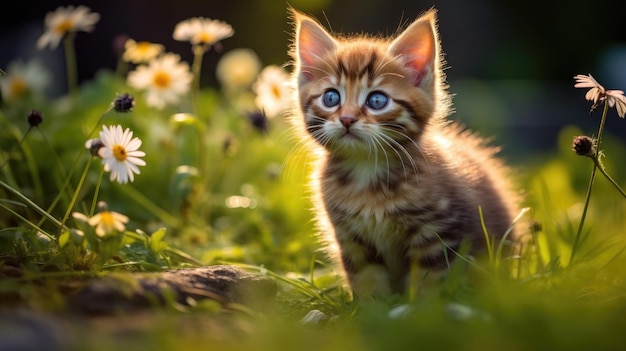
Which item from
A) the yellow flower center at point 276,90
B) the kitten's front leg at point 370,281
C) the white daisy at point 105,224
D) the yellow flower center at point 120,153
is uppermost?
the yellow flower center at point 120,153

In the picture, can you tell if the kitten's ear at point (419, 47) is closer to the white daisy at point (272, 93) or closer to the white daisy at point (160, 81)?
the white daisy at point (272, 93)

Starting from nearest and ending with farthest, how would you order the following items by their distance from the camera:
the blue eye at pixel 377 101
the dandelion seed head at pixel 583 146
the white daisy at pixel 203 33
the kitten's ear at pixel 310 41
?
the dandelion seed head at pixel 583 146, the blue eye at pixel 377 101, the kitten's ear at pixel 310 41, the white daisy at pixel 203 33

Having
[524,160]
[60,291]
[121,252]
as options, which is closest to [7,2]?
[524,160]

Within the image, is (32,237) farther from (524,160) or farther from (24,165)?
(524,160)

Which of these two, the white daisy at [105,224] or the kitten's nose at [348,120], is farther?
the kitten's nose at [348,120]

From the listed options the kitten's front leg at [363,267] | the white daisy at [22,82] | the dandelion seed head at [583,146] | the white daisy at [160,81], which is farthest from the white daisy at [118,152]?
the white daisy at [22,82]

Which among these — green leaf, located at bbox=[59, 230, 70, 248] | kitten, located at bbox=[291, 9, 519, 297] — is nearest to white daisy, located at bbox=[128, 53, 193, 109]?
kitten, located at bbox=[291, 9, 519, 297]

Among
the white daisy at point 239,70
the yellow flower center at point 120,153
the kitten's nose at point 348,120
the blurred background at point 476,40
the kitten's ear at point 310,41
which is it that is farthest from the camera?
the blurred background at point 476,40

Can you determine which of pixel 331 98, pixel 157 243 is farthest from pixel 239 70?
pixel 157 243
